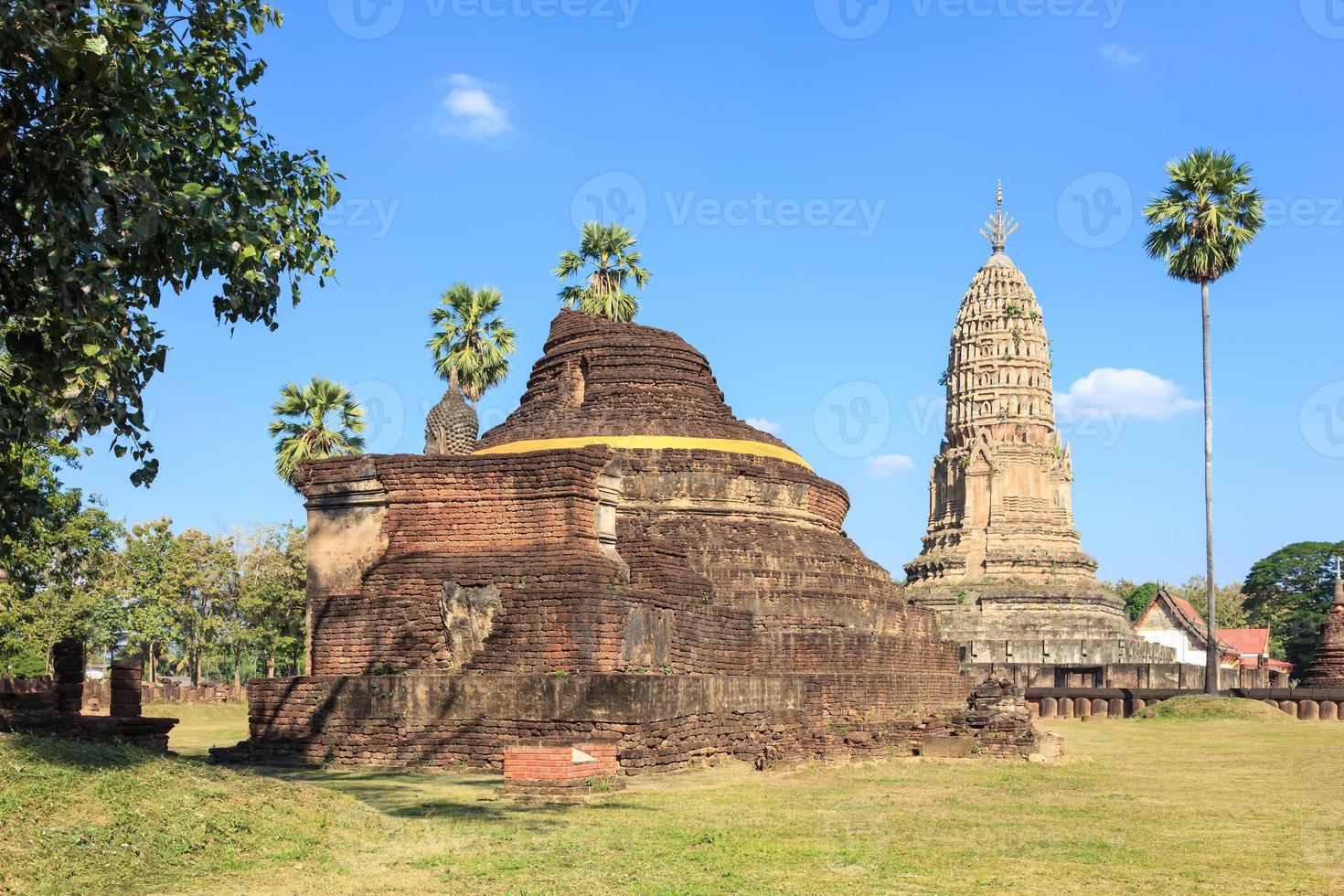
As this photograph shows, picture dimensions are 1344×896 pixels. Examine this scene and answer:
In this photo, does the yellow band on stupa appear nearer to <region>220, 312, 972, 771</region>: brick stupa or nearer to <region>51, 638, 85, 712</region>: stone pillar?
<region>220, 312, 972, 771</region>: brick stupa

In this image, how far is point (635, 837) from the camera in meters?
11.6

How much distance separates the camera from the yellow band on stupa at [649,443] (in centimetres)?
2866

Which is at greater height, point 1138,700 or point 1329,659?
point 1329,659

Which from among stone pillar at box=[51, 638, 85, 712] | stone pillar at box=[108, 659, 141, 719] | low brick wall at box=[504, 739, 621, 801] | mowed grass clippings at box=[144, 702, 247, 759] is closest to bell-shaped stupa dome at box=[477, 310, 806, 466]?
mowed grass clippings at box=[144, 702, 247, 759]

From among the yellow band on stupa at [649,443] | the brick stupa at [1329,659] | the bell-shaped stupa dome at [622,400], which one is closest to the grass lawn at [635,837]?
the yellow band on stupa at [649,443]

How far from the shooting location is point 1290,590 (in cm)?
9619

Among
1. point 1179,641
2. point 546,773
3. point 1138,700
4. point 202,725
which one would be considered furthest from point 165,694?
point 1179,641

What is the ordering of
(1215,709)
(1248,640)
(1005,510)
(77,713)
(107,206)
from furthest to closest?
(1248,640), (1005,510), (1215,709), (77,713), (107,206)

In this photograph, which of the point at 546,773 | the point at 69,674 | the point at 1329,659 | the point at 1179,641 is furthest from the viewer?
the point at 1179,641

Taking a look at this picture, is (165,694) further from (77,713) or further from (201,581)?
(77,713)

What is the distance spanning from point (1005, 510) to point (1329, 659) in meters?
20.3

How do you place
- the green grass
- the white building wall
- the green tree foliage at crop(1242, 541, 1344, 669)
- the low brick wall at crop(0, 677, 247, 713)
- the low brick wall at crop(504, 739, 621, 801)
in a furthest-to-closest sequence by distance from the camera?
the green tree foliage at crop(1242, 541, 1344, 669) < the white building wall < the low brick wall at crop(0, 677, 247, 713) < the green grass < the low brick wall at crop(504, 739, 621, 801)

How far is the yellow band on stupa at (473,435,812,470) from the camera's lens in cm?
2866

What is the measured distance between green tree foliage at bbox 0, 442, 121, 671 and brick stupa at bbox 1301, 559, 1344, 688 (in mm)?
39873
